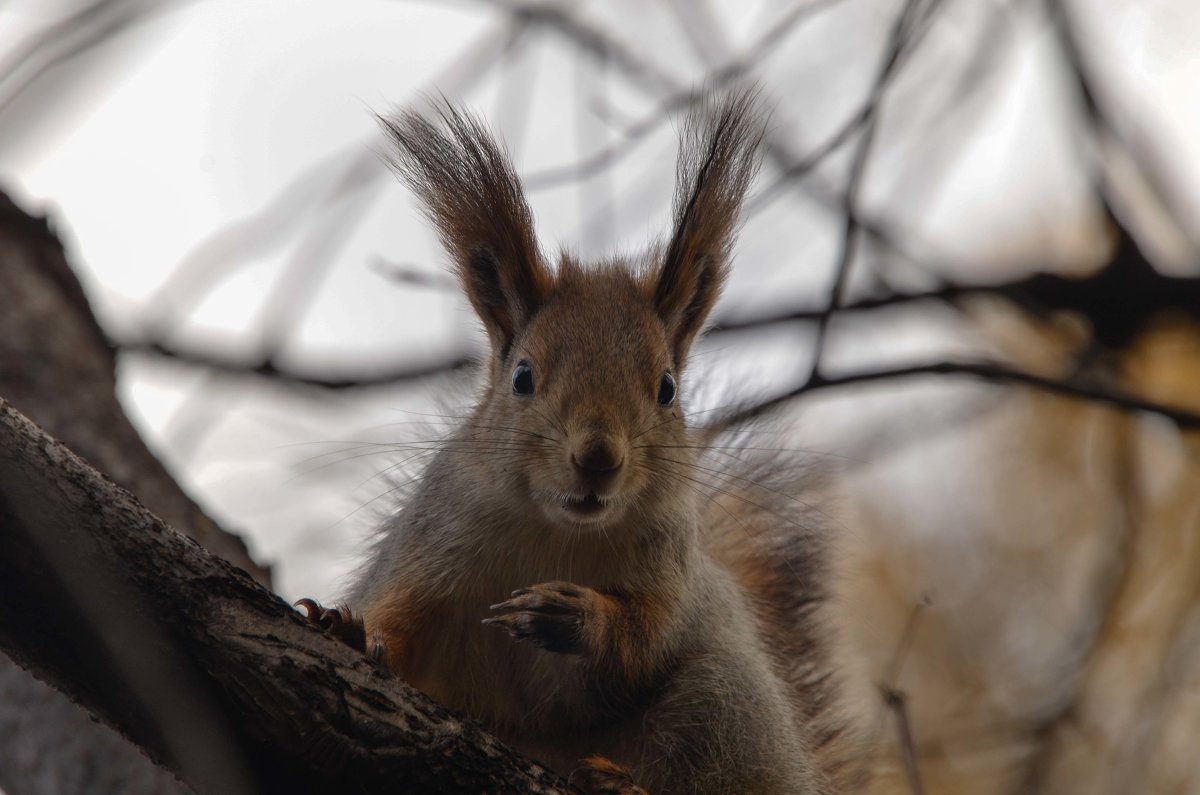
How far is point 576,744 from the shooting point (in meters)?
2.78

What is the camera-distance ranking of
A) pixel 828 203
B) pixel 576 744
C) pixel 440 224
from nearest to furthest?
pixel 576 744 → pixel 440 224 → pixel 828 203

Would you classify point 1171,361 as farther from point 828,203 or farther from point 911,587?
point 828,203

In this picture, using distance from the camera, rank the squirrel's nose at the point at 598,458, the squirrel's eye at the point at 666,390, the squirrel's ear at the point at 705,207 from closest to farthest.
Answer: the squirrel's nose at the point at 598,458, the squirrel's eye at the point at 666,390, the squirrel's ear at the point at 705,207

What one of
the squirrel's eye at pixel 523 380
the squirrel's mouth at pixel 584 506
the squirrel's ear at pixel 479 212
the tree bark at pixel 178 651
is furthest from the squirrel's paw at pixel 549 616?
the squirrel's ear at pixel 479 212

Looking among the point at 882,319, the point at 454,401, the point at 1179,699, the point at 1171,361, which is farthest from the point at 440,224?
the point at 1179,699

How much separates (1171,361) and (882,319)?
6.82 feet

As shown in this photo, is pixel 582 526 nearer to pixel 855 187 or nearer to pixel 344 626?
pixel 344 626

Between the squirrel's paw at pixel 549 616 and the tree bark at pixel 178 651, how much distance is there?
0.39 m

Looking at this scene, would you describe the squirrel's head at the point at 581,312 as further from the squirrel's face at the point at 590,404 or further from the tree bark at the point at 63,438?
the tree bark at the point at 63,438

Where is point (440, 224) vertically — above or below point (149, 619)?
above

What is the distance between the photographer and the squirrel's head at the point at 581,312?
102 inches

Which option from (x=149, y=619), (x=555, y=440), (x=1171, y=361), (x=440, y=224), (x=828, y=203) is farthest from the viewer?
(x=1171, y=361)

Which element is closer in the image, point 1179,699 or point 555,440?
point 555,440

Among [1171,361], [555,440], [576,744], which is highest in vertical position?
[1171,361]
